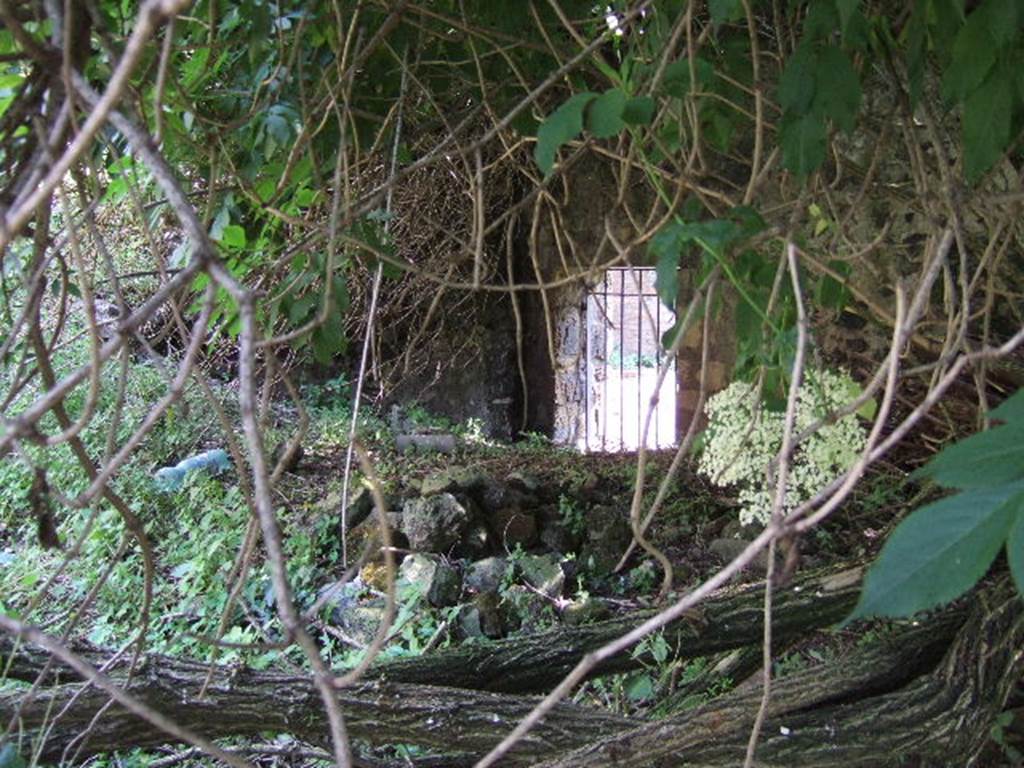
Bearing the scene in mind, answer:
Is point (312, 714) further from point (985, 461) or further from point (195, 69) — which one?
point (985, 461)

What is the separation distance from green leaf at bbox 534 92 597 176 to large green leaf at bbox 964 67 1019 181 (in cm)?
48

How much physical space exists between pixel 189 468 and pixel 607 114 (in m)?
3.55

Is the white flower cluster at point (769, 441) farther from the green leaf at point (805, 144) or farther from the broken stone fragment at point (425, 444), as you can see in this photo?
the broken stone fragment at point (425, 444)

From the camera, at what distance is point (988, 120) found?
1251 millimetres

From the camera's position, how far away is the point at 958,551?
56 centimetres

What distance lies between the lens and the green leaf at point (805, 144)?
1.31 m

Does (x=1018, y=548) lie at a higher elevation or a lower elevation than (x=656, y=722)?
higher

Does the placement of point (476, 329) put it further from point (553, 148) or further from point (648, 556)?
point (553, 148)

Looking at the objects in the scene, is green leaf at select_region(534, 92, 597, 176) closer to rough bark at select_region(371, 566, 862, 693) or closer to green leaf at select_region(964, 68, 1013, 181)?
green leaf at select_region(964, 68, 1013, 181)

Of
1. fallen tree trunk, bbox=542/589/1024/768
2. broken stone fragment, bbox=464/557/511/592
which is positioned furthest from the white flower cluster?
broken stone fragment, bbox=464/557/511/592

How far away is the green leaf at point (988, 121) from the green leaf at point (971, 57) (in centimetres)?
2

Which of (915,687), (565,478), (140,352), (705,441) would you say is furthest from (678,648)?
(140,352)

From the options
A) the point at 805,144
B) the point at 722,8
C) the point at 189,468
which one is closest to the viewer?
the point at 722,8

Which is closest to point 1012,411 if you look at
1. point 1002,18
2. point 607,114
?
point 607,114
